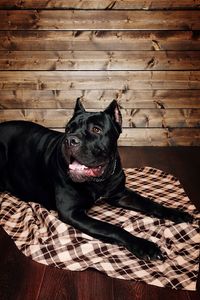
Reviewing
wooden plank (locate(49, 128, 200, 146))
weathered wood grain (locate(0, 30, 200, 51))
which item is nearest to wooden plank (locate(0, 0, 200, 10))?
weathered wood grain (locate(0, 30, 200, 51))

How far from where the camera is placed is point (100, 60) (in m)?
3.85

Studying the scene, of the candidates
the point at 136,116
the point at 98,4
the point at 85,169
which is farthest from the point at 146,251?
the point at 98,4

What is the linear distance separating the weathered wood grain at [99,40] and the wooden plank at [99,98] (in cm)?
50

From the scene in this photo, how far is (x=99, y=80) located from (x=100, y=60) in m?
0.23

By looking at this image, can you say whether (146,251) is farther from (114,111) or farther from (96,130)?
(114,111)

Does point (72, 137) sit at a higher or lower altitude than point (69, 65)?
lower

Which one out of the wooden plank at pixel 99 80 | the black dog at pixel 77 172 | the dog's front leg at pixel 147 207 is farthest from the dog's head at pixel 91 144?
the wooden plank at pixel 99 80

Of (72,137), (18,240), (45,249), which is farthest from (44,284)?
(72,137)

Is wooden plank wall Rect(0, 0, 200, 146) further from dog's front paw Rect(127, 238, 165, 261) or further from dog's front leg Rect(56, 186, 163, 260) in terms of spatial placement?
dog's front paw Rect(127, 238, 165, 261)

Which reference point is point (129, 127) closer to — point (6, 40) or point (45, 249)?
point (6, 40)

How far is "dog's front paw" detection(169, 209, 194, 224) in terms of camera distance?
2318mm

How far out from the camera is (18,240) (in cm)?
215

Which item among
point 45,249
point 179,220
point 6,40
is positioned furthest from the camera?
point 6,40

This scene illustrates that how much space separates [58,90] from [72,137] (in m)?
2.04
